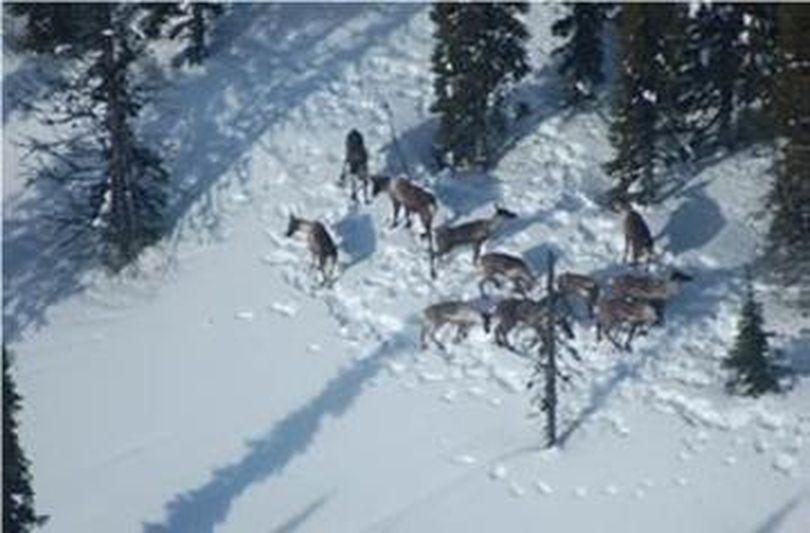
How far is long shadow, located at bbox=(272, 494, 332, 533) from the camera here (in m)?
35.3

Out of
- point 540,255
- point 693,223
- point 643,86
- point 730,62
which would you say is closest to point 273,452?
point 540,255

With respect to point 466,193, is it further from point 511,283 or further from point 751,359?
point 751,359

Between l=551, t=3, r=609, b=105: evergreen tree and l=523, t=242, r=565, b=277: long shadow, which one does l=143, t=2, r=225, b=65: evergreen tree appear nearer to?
l=551, t=3, r=609, b=105: evergreen tree

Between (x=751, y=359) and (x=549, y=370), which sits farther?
(x=751, y=359)

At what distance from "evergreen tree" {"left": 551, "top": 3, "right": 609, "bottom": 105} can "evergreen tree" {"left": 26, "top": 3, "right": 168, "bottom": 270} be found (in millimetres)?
9132

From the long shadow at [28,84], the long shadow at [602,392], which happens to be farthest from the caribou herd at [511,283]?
the long shadow at [28,84]

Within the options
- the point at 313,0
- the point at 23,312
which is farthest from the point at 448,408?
the point at 313,0

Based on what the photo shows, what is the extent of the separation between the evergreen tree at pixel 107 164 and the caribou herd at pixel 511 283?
3.33 meters

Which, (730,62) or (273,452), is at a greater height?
(730,62)

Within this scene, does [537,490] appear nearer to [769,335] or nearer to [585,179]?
[769,335]

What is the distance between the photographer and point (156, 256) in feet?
142

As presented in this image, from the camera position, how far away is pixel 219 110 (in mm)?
47062

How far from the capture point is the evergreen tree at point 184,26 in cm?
4816

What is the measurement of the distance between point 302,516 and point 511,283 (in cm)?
720
